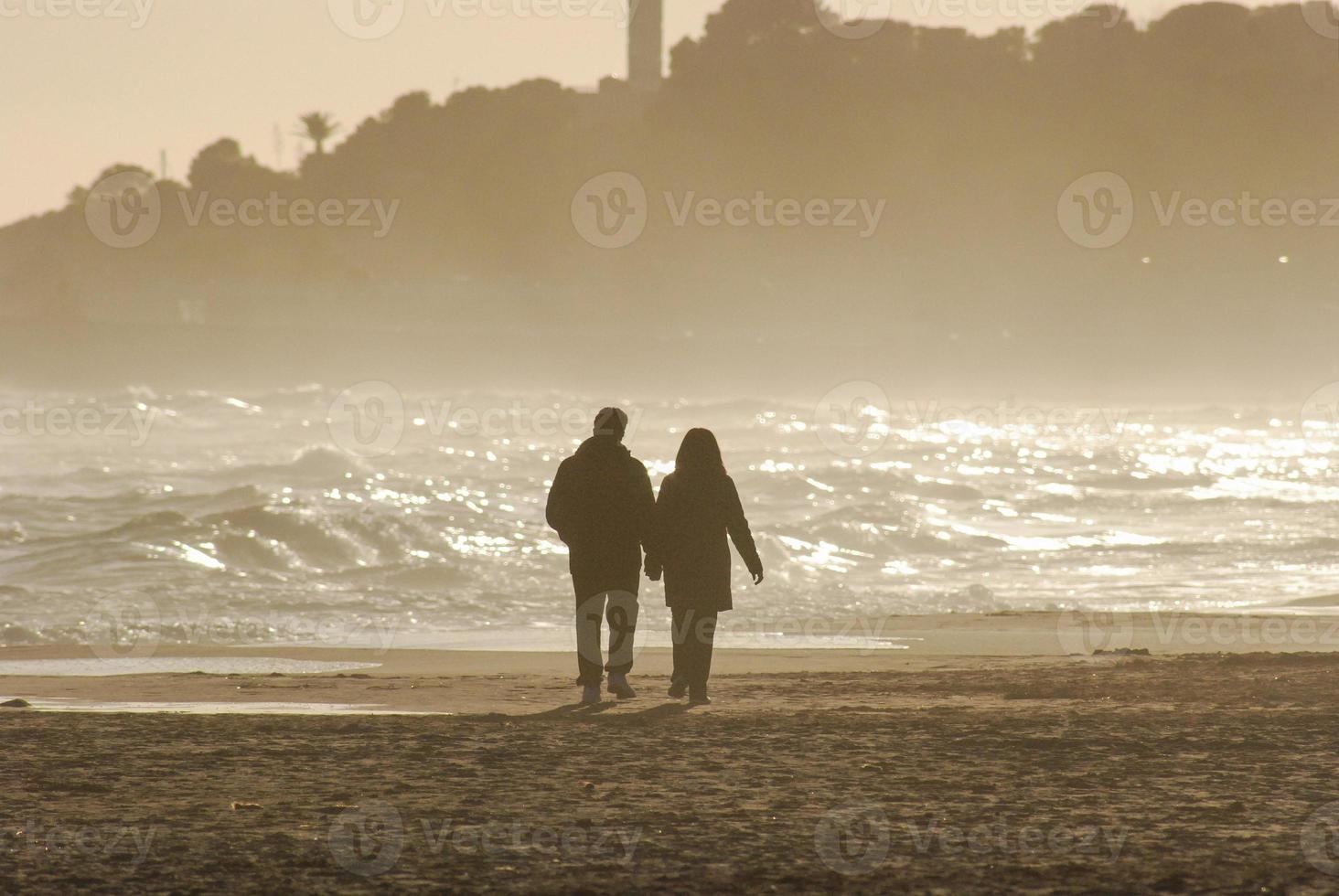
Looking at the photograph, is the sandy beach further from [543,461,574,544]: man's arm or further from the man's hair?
the man's hair

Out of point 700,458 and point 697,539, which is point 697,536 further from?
point 700,458

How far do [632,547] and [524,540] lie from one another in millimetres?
11292

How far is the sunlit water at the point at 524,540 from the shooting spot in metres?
14.9

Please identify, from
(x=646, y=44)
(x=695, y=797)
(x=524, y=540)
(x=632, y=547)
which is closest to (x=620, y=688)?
(x=632, y=547)

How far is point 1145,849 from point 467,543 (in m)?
14.7

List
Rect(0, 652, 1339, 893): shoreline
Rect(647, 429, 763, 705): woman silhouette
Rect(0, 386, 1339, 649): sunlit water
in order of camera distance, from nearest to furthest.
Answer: Rect(0, 652, 1339, 893): shoreline
Rect(647, 429, 763, 705): woman silhouette
Rect(0, 386, 1339, 649): sunlit water

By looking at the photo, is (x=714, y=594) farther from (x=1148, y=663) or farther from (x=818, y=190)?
(x=818, y=190)

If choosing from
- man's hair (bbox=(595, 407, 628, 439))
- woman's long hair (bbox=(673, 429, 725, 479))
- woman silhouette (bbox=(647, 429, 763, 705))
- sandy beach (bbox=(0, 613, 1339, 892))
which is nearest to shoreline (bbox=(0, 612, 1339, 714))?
sandy beach (bbox=(0, 613, 1339, 892))

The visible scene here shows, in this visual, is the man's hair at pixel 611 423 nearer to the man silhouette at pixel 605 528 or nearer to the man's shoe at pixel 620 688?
the man silhouette at pixel 605 528

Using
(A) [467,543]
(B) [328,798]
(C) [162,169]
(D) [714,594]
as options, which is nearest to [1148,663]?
(D) [714,594]

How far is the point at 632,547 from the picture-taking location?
8.64 m

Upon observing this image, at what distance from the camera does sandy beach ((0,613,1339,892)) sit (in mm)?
4855

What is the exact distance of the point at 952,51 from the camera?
15550 cm

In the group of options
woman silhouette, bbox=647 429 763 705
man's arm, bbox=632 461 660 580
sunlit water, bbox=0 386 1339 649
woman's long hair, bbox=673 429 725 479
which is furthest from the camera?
sunlit water, bbox=0 386 1339 649
